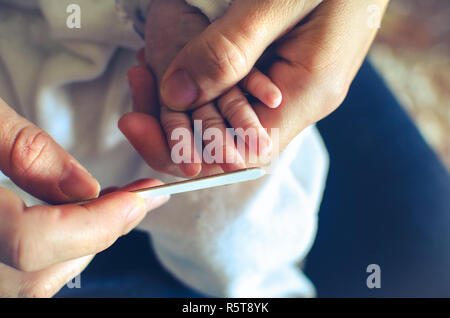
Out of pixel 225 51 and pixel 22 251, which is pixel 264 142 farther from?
pixel 22 251

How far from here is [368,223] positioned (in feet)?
1.80

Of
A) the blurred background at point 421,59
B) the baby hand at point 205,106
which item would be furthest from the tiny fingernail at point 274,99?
the blurred background at point 421,59

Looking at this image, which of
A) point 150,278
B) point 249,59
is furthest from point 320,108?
point 150,278

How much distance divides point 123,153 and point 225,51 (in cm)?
22

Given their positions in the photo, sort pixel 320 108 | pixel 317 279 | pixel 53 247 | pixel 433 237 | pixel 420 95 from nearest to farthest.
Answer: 1. pixel 53 247
2. pixel 320 108
3. pixel 433 237
4. pixel 317 279
5. pixel 420 95

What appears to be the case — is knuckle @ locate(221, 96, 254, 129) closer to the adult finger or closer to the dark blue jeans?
the adult finger

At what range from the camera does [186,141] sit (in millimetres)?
331

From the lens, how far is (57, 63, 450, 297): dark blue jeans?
1.65 feet

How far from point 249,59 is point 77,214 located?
179 millimetres

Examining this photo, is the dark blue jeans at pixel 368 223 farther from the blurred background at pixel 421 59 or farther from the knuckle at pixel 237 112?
the blurred background at pixel 421 59

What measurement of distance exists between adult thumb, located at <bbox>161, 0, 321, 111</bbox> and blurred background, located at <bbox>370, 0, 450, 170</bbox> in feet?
2.88

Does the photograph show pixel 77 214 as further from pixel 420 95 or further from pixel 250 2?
pixel 420 95

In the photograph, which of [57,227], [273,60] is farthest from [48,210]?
[273,60]

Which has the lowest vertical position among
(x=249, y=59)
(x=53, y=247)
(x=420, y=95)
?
(x=53, y=247)
